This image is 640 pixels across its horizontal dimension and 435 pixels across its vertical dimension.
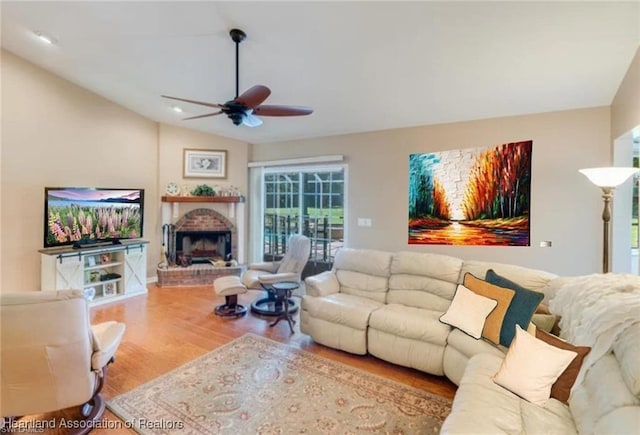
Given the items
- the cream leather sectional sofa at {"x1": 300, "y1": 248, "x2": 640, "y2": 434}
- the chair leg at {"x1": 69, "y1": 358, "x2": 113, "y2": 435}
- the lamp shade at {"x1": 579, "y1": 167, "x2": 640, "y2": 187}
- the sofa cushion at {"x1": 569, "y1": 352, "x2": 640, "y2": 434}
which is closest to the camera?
the sofa cushion at {"x1": 569, "y1": 352, "x2": 640, "y2": 434}

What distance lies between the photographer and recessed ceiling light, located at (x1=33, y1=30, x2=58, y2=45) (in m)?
3.20

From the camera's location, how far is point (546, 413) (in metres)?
1.60

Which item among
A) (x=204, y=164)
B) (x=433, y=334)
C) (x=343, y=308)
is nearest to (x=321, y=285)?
(x=343, y=308)

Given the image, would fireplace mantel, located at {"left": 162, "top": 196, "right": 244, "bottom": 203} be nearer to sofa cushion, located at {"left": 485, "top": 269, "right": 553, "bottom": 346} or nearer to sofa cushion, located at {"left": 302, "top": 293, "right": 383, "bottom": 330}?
sofa cushion, located at {"left": 302, "top": 293, "right": 383, "bottom": 330}

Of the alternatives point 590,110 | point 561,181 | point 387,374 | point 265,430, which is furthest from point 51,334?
point 590,110

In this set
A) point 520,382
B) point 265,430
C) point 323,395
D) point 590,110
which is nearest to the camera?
point 520,382

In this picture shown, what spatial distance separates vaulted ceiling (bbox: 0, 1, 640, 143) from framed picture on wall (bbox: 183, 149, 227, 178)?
152cm

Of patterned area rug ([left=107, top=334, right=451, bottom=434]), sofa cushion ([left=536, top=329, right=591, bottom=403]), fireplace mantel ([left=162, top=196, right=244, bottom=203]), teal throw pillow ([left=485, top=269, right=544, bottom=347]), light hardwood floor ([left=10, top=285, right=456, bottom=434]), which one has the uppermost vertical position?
fireplace mantel ([left=162, top=196, right=244, bottom=203])

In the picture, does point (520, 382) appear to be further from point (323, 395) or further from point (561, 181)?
point (561, 181)

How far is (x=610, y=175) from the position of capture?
8.11ft

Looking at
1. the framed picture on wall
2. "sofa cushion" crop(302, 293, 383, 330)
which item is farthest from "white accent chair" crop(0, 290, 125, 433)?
the framed picture on wall

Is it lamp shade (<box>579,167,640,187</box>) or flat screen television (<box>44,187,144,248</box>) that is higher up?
lamp shade (<box>579,167,640,187</box>)

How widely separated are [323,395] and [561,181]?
3.61 metres

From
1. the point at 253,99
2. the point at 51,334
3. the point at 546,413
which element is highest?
the point at 253,99
